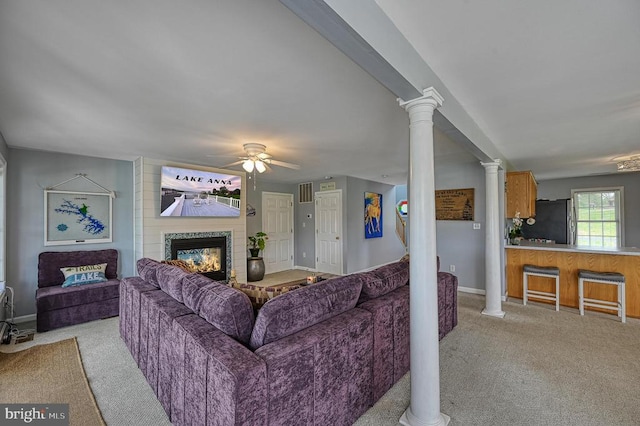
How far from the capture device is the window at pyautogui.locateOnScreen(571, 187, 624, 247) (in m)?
6.27

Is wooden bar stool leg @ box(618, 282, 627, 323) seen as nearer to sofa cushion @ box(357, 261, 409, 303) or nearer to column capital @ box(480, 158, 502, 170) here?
column capital @ box(480, 158, 502, 170)

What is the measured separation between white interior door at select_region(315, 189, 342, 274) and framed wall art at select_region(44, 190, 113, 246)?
406cm

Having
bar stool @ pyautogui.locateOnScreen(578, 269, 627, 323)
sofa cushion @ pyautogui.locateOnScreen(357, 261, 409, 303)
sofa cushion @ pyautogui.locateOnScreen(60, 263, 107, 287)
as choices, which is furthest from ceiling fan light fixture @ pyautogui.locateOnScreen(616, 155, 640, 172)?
sofa cushion @ pyautogui.locateOnScreen(60, 263, 107, 287)

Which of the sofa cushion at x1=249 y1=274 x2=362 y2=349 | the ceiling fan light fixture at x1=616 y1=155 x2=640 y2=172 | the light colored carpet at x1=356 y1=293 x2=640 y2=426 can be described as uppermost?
the ceiling fan light fixture at x1=616 y1=155 x2=640 y2=172

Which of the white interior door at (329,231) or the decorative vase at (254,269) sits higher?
the white interior door at (329,231)

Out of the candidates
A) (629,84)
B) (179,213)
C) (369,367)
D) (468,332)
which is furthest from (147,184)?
(629,84)

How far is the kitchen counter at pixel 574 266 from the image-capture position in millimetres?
3627

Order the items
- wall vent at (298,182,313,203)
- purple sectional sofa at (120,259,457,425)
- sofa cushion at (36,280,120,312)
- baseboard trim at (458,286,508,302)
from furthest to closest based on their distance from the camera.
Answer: wall vent at (298,182,313,203) → baseboard trim at (458,286,508,302) → sofa cushion at (36,280,120,312) → purple sectional sofa at (120,259,457,425)

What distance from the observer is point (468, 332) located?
3172mm

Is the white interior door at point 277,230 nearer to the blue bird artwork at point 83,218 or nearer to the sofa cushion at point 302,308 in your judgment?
the blue bird artwork at point 83,218

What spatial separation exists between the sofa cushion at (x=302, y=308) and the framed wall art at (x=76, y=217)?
3942 millimetres

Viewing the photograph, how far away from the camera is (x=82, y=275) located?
145 inches

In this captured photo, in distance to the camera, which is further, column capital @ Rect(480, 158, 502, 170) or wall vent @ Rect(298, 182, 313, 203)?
wall vent @ Rect(298, 182, 313, 203)

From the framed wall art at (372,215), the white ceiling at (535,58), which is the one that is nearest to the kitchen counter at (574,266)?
the white ceiling at (535,58)
